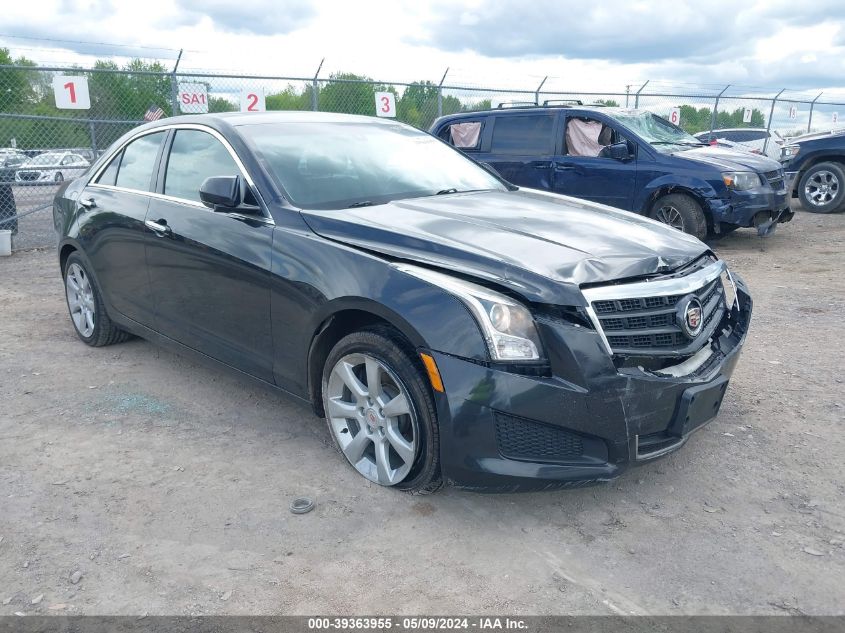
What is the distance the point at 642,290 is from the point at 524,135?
24.0 ft

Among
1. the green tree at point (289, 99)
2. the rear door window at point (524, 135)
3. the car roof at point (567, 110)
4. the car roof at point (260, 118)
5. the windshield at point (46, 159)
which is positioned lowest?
the windshield at point (46, 159)

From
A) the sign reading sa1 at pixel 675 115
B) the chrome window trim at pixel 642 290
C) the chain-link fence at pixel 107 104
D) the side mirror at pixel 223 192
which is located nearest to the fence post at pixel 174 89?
the chain-link fence at pixel 107 104

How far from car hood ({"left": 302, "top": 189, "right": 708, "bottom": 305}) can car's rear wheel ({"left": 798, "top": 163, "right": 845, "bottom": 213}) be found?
32.3 ft

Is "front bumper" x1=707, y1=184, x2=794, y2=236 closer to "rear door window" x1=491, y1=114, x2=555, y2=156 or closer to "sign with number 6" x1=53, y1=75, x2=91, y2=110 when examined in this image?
"rear door window" x1=491, y1=114, x2=555, y2=156

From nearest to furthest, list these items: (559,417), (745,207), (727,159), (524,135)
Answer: (559,417) → (745,207) → (727,159) → (524,135)

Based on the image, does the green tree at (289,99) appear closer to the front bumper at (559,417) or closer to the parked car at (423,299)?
the parked car at (423,299)

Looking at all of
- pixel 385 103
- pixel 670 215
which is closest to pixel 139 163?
pixel 670 215

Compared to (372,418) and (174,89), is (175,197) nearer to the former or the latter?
(372,418)

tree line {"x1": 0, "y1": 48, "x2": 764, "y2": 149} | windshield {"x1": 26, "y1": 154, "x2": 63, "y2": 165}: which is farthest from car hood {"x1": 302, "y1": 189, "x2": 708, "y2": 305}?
windshield {"x1": 26, "y1": 154, "x2": 63, "y2": 165}

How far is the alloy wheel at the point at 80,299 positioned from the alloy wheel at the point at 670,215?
21.3 ft

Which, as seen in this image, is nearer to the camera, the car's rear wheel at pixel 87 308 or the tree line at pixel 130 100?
the car's rear wheel at pixel 87 308

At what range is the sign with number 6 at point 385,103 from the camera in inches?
558

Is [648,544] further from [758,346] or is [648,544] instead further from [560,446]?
[758,346]

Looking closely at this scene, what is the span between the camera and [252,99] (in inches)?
495
